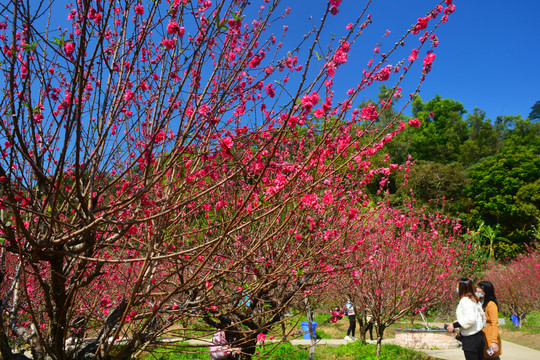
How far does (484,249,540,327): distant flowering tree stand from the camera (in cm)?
1408

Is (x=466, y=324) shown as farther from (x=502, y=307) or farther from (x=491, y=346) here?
(x=502, y=307)

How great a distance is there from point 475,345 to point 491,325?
450mm

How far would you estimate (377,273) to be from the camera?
307 inches

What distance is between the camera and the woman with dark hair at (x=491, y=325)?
14.6 feet

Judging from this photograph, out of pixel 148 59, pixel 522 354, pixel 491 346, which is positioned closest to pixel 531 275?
pixel 522 354

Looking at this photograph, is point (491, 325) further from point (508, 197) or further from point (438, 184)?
point (508, 197)

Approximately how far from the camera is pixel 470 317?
4332mm

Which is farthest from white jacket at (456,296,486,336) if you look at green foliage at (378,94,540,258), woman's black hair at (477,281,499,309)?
green foliage at (378,94,540,258)

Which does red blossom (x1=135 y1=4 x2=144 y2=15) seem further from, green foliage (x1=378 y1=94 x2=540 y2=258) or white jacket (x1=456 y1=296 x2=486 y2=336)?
green foliage (x1=378 y1=94 x2=540 y2=258)

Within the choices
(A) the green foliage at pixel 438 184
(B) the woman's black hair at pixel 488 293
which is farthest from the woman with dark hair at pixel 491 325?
(A) the green foliage at pixel 438 184

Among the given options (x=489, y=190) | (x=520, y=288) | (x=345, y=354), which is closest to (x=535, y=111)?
(x=489, y=190)

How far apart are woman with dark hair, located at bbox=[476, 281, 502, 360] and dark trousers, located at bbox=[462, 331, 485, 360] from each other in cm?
12

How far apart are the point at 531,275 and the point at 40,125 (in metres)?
17.5

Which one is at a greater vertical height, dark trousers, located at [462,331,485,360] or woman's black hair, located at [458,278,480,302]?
A: woman's black hair, located at [458,278,480,302]
